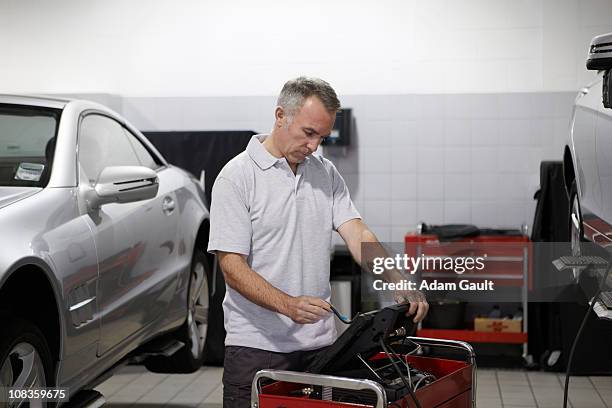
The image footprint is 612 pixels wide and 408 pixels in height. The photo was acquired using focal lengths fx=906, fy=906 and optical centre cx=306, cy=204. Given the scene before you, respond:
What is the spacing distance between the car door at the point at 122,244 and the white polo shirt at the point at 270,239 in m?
0.93

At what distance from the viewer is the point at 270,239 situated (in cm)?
294

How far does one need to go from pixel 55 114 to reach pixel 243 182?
1.36 metres

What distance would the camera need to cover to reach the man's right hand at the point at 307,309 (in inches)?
102

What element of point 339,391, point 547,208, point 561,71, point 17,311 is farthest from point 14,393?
point 561,71

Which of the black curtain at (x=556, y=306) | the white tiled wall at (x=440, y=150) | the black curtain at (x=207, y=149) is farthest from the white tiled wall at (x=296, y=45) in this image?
the black curtain at (x=556, y=306)

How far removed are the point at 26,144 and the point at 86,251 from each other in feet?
1.90

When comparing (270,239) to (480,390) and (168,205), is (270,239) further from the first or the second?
(480,390)

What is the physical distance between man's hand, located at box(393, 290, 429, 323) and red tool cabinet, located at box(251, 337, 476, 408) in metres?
0.15

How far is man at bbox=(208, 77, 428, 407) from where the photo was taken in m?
2.87

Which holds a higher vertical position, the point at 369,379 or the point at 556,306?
the point at 369,379

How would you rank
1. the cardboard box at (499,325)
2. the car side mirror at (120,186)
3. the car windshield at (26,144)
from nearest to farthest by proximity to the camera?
the car windshield at (26,144) < the car side mirror at (120,186) < the cardboard box at (499,325)

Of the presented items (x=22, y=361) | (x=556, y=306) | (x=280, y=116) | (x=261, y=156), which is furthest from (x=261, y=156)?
(x=556, y=306)

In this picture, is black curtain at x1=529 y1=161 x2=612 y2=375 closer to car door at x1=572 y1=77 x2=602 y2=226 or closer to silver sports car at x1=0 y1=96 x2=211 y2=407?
car door at x1=572 y1=77 x2=602 y2=226

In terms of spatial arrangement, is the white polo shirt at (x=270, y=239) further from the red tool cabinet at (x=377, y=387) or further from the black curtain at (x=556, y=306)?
the black curtain at (x=556, y=306)
